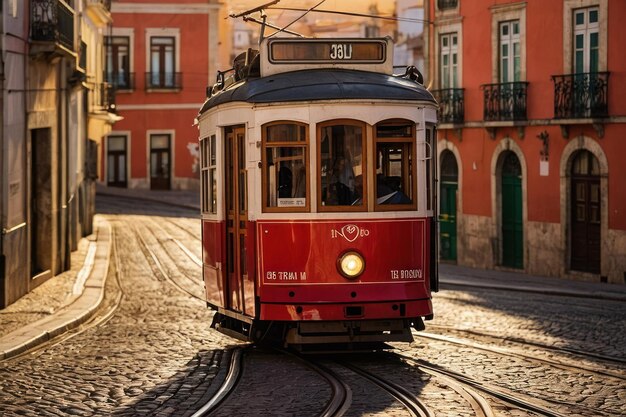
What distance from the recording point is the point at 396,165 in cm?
1319

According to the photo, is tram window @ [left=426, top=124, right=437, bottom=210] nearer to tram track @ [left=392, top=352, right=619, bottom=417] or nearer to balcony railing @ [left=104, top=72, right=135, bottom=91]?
tram track @ [left=392, top=352, right=619, bottom=417]

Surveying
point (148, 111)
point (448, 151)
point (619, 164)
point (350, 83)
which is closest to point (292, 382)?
point (350, 83)

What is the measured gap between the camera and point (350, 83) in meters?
13.3

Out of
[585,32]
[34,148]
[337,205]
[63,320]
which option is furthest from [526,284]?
[337,205]

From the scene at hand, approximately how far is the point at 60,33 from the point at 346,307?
1256 cm

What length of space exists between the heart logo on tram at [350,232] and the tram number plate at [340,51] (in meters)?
1.93

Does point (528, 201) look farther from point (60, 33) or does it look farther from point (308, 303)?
point (308, 303)

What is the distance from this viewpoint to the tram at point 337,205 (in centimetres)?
1298

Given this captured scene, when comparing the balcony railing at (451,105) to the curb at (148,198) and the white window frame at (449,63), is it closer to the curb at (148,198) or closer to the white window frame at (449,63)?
the white window frame at (449,63)

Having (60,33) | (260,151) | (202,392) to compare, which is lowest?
(202,392)

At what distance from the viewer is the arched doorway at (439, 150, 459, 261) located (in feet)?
118

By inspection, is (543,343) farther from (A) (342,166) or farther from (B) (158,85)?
(B) (158,85)

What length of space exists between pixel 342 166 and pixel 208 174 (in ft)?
8.00

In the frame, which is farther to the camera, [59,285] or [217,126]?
[59,285]
